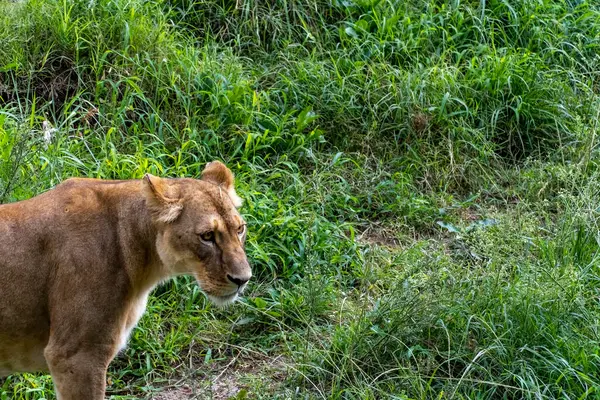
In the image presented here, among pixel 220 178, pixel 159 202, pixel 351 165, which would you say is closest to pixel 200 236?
pixel 159 202

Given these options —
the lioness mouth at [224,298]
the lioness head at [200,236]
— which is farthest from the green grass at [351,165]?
the lioness head at [200,236]

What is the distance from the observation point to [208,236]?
4316 millimetres

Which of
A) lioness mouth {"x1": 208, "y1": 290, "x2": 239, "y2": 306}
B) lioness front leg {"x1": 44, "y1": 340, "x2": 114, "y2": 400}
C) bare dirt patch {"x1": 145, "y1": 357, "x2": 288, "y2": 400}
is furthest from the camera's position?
bare dirt patch {"x1": 145, "y1": 357, "x2": 288, "y2": 400}

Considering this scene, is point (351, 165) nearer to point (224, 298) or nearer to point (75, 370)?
point (224, 298)

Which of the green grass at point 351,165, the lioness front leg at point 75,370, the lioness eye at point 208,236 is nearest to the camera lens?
the lioness front leg at point 75,370

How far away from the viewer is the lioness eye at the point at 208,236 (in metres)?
4.31

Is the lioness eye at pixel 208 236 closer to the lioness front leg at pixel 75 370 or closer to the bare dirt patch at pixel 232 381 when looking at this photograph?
the lioness front leg at pixel 75 370

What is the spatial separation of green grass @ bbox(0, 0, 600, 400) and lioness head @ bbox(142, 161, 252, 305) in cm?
79

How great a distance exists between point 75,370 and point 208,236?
2.53ft

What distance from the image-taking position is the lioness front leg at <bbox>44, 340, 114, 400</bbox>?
416 centimetres

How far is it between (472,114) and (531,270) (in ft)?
6.59

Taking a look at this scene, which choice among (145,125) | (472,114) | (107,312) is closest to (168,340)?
(107,312)

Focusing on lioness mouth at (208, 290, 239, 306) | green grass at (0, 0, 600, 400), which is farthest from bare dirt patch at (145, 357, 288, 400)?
lioness mouth at (208, 290, 239, 306)

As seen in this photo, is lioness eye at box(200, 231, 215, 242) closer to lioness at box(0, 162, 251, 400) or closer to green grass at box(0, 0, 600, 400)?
lioness at box(0, 162, 251, 400)
